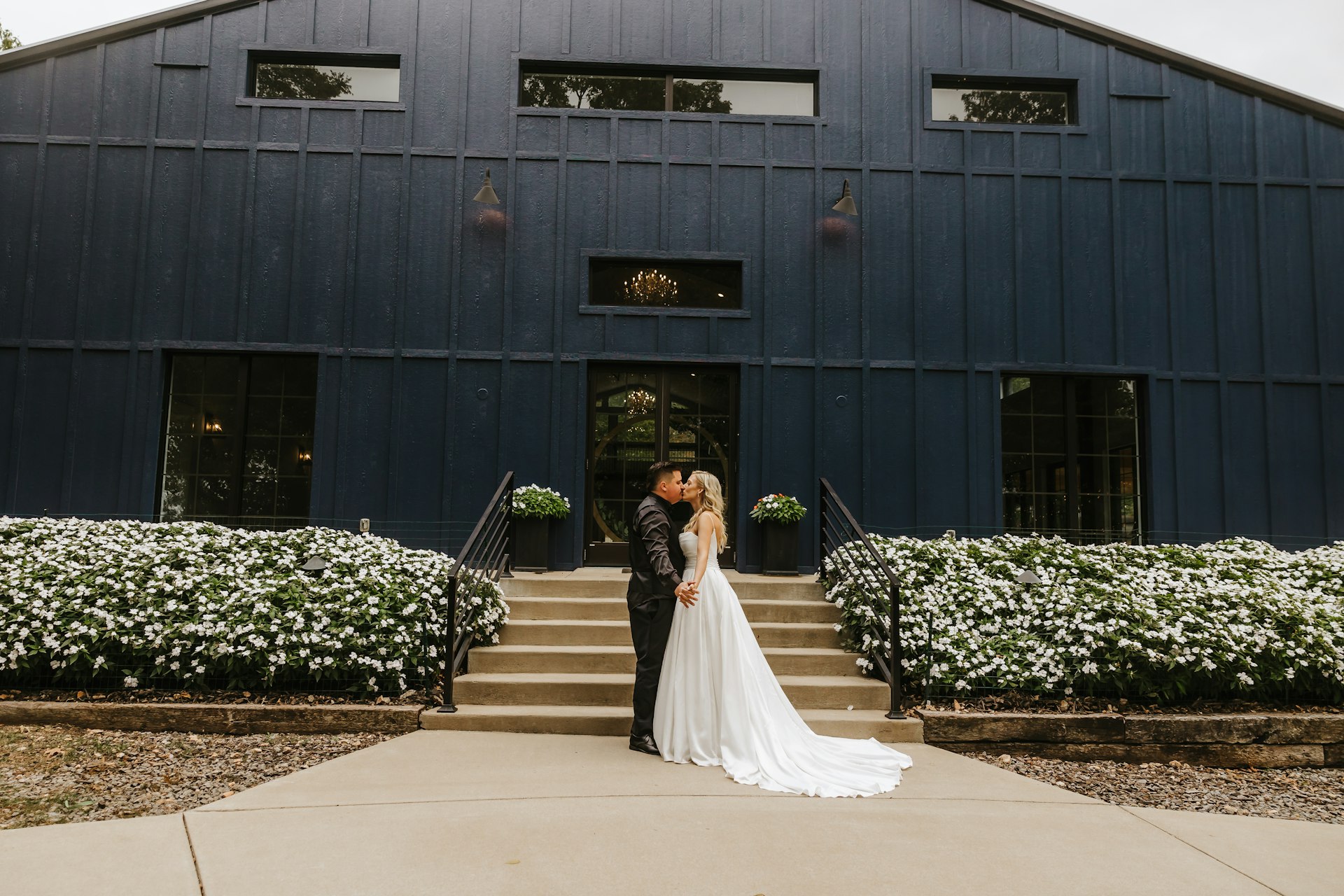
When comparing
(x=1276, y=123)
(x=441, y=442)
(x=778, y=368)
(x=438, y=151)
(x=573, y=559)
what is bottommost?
(x=573, y=559)

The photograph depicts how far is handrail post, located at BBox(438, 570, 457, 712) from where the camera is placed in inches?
226

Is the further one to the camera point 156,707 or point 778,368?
point 778,368

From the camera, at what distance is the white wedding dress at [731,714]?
15.8 feet

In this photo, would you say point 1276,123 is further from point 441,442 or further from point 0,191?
point 0,191

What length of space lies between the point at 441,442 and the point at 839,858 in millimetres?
6565

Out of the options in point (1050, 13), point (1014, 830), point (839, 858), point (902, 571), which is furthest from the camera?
point (1050, 13)

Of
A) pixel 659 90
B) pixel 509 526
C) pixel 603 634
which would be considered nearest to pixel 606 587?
pixel 603 634

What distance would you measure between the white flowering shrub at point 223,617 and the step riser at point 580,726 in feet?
1.84

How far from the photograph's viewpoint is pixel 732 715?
4.97 m

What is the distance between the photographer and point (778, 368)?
9.21 meters

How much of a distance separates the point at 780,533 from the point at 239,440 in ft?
19.2

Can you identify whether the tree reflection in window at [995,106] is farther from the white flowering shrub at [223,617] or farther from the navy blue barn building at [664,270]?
the white flowering shrub at [223,617]

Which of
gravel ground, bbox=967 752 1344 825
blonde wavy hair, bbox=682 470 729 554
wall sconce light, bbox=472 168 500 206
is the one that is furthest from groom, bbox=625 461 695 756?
wall sconce light, bbox=472 168 500 206

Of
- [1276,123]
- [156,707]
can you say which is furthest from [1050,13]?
[156,707]
